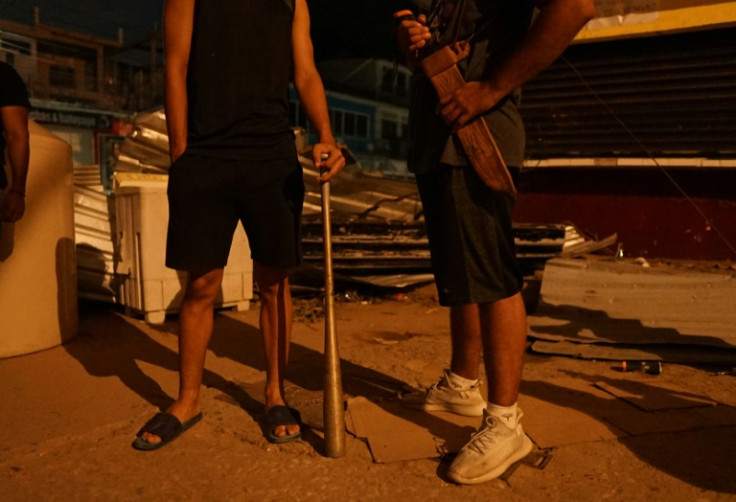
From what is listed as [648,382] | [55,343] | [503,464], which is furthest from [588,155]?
[55,343]

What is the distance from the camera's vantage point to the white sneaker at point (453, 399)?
2.59 metres

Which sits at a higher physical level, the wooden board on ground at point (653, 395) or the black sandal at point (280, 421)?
the black sandal at point (280, 421)

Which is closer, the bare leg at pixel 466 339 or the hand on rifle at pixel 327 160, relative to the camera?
the hand on rifle at pixel 327 160

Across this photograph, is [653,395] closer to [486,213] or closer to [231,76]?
[486,213]

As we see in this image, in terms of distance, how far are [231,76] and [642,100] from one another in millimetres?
4983

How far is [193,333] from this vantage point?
246 centimetres

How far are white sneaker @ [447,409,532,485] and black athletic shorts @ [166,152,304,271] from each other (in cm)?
102

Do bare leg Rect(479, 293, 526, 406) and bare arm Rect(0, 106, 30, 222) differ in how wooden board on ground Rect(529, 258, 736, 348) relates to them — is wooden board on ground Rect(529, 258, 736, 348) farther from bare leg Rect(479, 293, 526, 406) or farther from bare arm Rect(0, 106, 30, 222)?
bare arm Rect(0, 106, 30, 222)

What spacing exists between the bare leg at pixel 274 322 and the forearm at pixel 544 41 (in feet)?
4.01

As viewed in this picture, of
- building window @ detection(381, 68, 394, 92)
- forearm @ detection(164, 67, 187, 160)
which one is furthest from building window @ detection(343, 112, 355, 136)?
forearm @ detection(164, 67, 187, 160)

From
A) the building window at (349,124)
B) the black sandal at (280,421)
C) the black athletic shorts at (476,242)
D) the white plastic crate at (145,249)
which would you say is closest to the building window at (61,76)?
the building window at (349,124)

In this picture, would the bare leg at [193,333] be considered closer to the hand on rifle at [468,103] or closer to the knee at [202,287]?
the knee at [202,287]

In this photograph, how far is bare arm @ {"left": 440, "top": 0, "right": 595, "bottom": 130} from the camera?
72.7 inches

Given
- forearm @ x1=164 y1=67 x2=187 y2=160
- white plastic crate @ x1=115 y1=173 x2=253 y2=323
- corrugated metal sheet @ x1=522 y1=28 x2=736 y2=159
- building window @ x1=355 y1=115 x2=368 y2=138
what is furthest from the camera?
building window @ x1=355 y1=115 x2=368 y2=138
